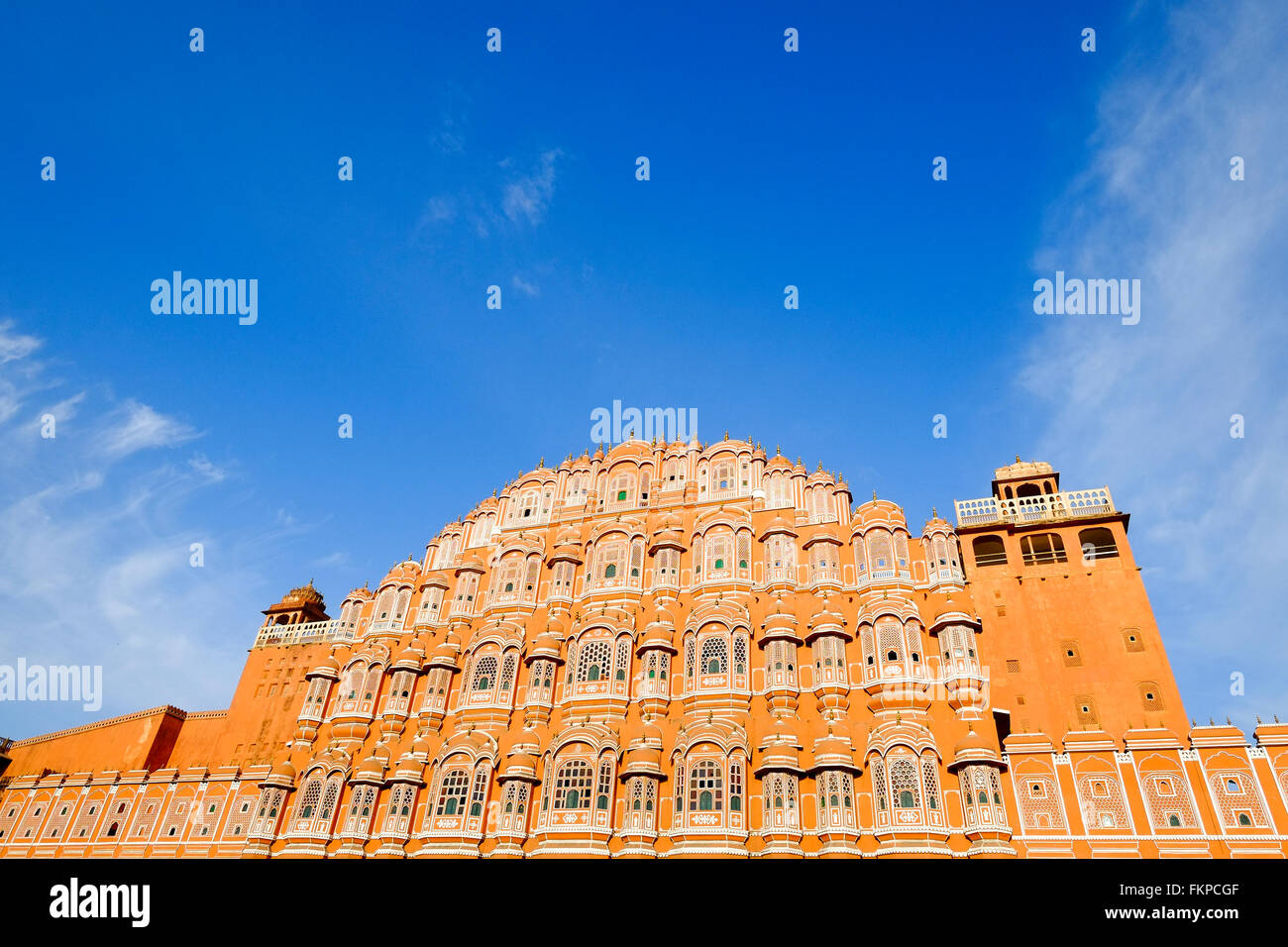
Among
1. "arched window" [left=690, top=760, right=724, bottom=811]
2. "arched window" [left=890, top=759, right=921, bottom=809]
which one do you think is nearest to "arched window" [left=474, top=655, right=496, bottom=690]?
"arched window" [left=690, top=760, right=724, bottom=811]

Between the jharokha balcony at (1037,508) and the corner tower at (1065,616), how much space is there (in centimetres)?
4

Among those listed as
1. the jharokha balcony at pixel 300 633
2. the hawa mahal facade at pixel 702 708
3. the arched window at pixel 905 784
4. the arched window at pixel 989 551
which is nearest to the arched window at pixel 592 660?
the hawa mahal facade at pixel 702 708

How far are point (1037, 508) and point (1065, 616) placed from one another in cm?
539

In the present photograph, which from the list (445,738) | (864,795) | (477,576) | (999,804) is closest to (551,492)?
(477,576)

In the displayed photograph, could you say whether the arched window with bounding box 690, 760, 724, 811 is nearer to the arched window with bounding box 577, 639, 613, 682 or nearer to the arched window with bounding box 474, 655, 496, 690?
the arched window with bounding box 577, 639, 613, 682

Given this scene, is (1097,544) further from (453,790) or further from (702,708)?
(453,790)

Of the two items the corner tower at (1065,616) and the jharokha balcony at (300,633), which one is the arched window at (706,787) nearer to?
the corner tower at (1065,616)

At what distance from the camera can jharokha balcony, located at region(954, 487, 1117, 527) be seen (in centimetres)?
3325

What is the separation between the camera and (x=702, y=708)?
104 feet

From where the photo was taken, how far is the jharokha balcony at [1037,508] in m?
33.2

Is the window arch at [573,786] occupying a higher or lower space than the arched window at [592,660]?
lower

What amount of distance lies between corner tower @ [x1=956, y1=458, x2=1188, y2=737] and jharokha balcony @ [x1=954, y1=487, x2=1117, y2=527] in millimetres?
43
